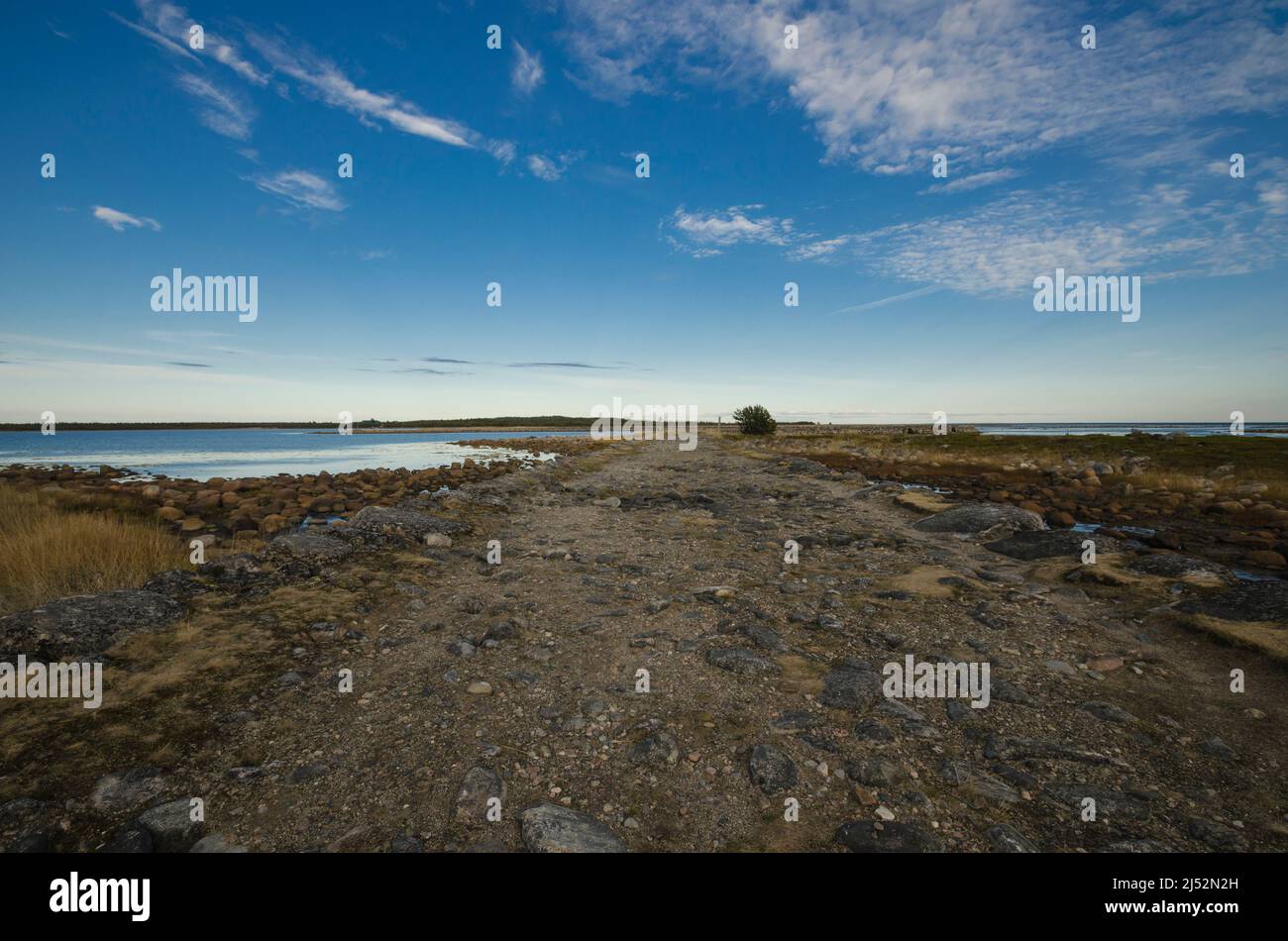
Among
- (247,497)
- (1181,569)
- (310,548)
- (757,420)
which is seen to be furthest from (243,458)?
(757,420)

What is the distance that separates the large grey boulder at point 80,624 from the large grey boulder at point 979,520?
49.5ft

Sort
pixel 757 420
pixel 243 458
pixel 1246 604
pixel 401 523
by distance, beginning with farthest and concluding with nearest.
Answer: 1. pixel 757 420
2. pixel 243 458
3. pixel 401 523
4. pixel 1246 604

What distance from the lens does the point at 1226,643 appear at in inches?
231

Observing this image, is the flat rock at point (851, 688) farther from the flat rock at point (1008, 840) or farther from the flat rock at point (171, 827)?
the flat rock at point (171, 827)

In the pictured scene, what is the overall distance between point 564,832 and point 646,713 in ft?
5.31

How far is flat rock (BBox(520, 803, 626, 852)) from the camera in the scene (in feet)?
10.2

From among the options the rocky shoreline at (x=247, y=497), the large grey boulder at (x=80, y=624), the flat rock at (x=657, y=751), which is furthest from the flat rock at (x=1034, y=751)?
the rocky shoreline at (x=247, y=497)

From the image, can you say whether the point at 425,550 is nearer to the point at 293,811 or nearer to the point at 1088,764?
the point at 293,811

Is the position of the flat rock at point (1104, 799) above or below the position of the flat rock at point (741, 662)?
below

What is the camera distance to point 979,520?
1278cm

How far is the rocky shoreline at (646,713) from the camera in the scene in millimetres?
3287

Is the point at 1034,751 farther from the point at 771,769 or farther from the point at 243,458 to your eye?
the point at 243,458
